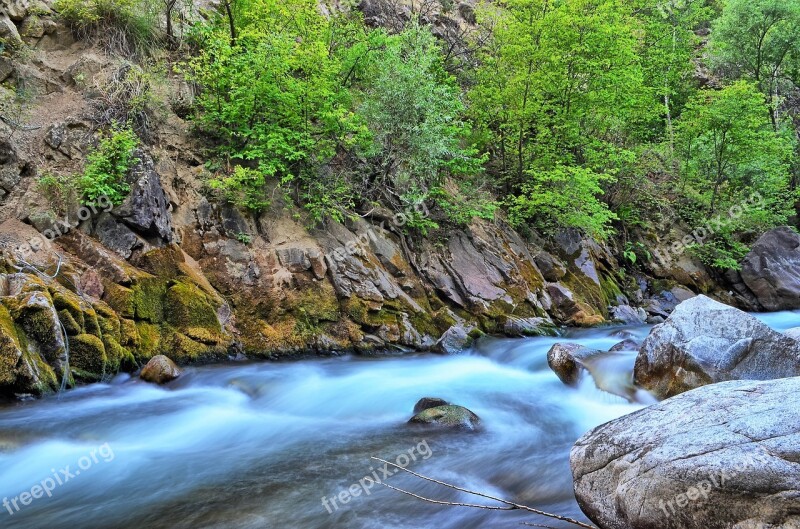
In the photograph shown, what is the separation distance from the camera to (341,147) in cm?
1279

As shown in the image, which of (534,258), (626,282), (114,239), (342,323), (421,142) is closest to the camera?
(114,239)

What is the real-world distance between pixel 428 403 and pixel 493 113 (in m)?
11.1

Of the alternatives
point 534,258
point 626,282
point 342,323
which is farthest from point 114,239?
point 626,282

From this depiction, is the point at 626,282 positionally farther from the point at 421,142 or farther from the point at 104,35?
the point at 104,35

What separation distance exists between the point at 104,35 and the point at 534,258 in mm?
12419

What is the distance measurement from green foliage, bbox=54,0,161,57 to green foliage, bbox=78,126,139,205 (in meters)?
4.27

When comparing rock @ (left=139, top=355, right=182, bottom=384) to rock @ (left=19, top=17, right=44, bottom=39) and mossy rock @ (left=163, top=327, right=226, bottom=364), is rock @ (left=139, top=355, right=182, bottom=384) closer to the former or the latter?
mossy rock @ (left=163, top=327, right=226, bottom=364)

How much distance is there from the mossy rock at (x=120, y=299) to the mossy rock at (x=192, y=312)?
0.54m

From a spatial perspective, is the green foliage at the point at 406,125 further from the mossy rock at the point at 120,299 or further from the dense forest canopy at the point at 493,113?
the mossy rock at the point at 120,299

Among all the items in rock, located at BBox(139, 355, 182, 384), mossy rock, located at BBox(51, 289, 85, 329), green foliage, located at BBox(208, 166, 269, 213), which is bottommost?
rock, located at BBox(139, 355, 182, 384)

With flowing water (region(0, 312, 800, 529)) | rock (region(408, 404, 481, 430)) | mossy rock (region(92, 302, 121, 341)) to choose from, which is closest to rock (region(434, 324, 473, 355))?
flowing water (region(0, 312, 800, 529))

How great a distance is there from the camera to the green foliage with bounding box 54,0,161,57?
11.5 m

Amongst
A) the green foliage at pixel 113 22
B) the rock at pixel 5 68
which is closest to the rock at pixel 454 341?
the green foliage at pixel 113 22

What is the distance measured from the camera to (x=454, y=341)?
34.9ft
